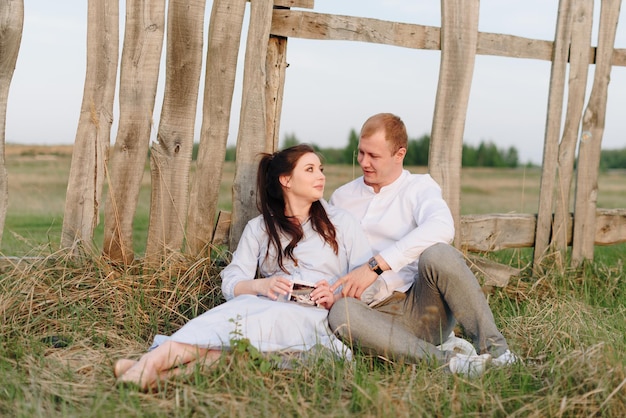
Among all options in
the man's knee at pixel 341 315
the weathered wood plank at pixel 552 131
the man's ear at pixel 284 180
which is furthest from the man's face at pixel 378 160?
the weathered wood plank at pixel 552 131

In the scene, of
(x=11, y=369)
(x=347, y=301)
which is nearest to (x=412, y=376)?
(x=347, y=301)

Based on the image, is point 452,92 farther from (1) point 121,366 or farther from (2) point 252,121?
(1) point 121,366

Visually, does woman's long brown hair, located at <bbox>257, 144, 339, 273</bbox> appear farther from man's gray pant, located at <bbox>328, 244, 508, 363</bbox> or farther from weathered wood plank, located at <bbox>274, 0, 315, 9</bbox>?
weathered wood plank, located at <bbox>274, 0, 315, 9</bbox>

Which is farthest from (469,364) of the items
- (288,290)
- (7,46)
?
(7,46)

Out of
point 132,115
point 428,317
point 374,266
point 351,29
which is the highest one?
point 351,29

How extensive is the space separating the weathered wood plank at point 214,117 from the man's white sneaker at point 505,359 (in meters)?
1.87

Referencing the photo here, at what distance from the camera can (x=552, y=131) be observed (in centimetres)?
518

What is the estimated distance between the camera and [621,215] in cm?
548

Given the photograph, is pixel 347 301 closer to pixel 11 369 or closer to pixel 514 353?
pixel 514 353

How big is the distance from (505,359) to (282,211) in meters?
1.29

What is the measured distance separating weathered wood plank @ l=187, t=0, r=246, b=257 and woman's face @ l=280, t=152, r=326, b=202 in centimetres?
79

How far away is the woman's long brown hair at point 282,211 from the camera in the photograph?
366 centimetres

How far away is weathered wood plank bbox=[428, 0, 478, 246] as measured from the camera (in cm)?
473

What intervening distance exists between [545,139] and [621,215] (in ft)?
2.86
